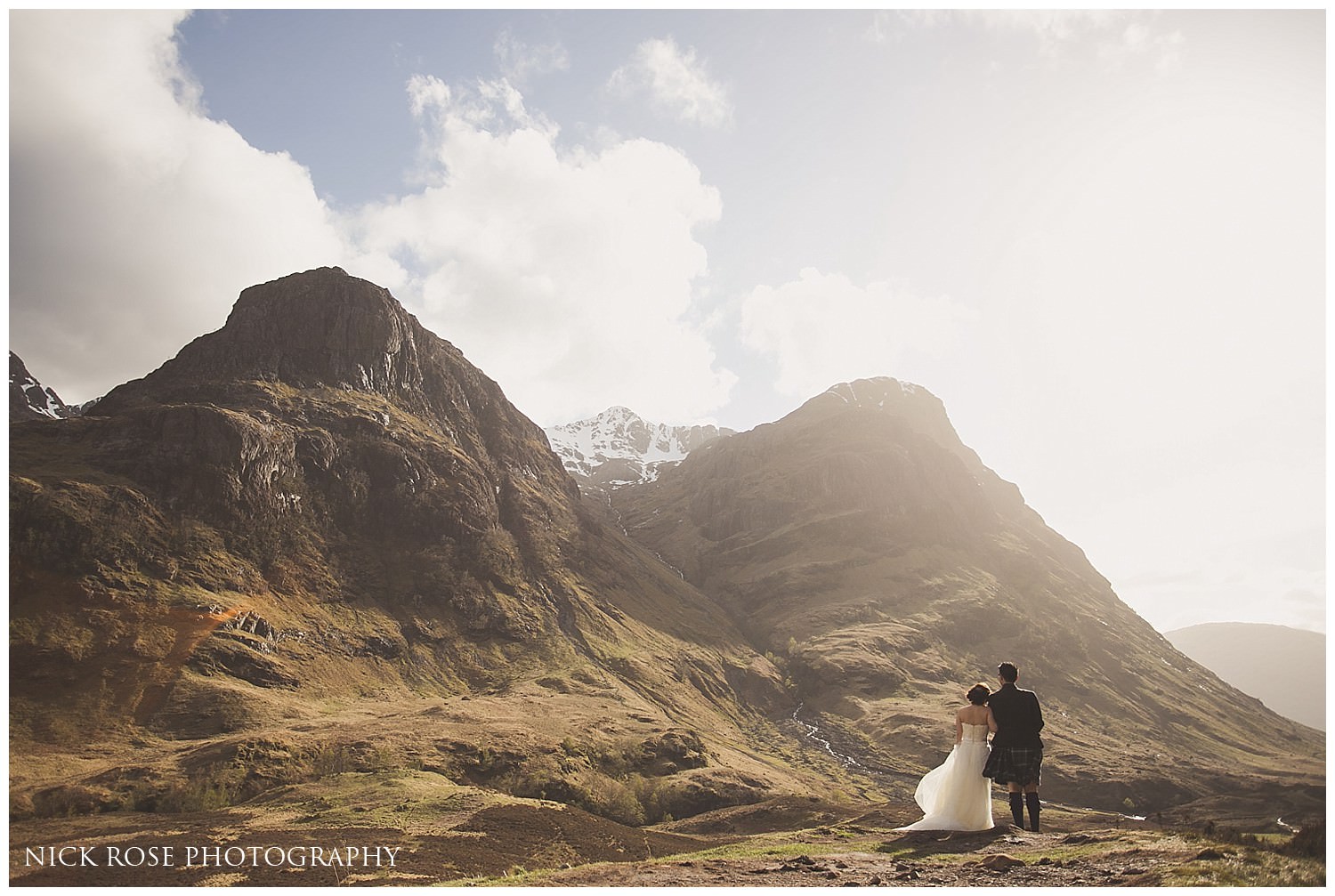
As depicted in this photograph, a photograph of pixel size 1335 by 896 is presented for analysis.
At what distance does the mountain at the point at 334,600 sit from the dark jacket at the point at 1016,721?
45.4 metres

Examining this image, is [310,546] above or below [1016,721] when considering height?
above

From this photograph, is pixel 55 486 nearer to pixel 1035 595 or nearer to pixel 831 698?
pixel 831 698

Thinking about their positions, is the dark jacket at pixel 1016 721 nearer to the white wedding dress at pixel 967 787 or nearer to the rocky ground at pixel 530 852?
the white wedding dress at pixel 967 787

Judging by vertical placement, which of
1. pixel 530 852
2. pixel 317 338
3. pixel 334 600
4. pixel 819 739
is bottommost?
pixel 819 739

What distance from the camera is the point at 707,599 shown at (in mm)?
178500

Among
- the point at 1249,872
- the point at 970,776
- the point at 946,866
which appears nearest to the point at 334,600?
the point at 970,776

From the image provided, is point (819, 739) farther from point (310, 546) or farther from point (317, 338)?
point (317, 338)

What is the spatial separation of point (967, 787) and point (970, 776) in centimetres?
35

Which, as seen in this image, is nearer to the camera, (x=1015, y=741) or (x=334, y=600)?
(x=1015, y=741)

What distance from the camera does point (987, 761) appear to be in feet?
57.1

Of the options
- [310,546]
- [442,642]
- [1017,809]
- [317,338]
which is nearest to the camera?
[1017,809]

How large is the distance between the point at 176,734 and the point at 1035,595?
196 meters

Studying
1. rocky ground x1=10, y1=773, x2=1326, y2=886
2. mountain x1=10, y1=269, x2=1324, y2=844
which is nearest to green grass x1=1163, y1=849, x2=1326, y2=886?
rocky ground x1=10, y1=773, x2=1326, y2=886

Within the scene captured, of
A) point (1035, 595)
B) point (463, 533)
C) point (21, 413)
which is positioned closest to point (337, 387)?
point (463, 533)
